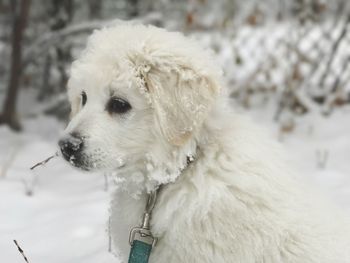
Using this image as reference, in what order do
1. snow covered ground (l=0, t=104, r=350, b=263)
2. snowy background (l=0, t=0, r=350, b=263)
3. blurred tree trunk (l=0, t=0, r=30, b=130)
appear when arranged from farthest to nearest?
blurred tree trunk (l=0, t=0, r=30, b=130), snowy background (l=0, t=0, r=350, b=263), snow covered ground (l=0, t=104, r=350, b=263)

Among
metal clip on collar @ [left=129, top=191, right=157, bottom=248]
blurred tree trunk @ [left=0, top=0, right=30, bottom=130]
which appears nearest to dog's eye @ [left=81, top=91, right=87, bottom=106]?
metal clip on collar @ [left=129, top=191, right=157, bottom=248]

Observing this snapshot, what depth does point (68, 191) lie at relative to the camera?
5.10m

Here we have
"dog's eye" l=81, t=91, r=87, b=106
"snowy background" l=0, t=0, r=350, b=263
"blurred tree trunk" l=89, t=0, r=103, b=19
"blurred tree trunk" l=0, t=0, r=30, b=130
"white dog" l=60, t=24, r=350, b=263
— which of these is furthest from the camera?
"blurred tree trunk" l=89, t=0, r=103, b=19

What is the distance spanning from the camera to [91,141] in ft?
8.23

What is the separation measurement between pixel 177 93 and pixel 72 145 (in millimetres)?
532

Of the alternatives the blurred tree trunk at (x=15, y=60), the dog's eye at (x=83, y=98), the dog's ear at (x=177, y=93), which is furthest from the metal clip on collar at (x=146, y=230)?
the blurred tree trunk at (x=15, y=60)

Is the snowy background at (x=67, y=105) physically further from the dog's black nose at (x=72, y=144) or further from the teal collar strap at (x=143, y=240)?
the dog's black nose at (x=72, y=144)

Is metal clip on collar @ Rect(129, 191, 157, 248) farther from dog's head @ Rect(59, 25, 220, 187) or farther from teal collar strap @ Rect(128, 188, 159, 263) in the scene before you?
dog's head @ Rect(59, 25, 220, 187)

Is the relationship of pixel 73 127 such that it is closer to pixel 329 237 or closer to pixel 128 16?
pixel 329 237

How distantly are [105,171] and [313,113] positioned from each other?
5.48m

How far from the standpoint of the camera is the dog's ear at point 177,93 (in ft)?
8.26

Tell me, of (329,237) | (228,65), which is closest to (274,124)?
(228,65)

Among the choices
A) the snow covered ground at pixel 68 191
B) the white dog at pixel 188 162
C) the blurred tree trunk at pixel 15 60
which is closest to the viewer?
the white dog at pixel 188 162

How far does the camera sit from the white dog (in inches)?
96.5
